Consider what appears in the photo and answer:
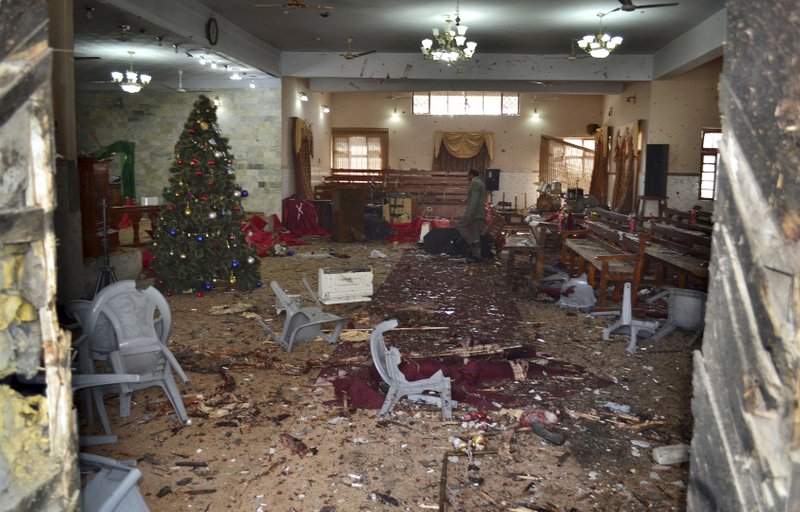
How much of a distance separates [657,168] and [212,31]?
9973mm

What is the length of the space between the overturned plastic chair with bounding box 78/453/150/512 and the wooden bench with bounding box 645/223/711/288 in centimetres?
595

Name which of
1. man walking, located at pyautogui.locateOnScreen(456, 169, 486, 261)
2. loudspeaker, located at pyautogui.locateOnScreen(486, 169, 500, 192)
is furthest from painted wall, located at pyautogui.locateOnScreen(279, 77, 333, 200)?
man walking, located at pyautogui.locateOnScreen(456, 169, 486, 261)

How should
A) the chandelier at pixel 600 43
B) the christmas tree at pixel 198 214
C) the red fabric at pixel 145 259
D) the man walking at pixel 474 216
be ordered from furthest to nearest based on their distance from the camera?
the man walking at pixel 474 216, the chandelier at pixel 600 43, the red fabric at pixel 145 259, the christmas tree at pixel 198 214

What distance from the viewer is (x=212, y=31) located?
11.1 m

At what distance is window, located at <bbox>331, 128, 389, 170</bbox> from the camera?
2288cm

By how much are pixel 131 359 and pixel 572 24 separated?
10.3 meters

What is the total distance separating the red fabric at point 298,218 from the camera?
15680 millimetres

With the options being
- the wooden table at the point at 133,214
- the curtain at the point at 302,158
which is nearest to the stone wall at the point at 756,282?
the wooden table at the point at 133,214

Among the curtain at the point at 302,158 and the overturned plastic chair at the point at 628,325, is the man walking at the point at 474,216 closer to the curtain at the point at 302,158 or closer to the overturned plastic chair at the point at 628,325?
the overturned plastic chair at the point at 628,325

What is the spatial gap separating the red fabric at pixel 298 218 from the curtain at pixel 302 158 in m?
0.79

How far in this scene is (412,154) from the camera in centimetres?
2305

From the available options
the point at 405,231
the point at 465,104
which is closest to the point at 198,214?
the point at 405,231

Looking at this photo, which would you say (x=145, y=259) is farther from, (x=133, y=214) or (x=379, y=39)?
(x=379, y=39)

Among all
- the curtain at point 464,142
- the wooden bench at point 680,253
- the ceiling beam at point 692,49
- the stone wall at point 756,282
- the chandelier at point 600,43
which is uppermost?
the ceiling beam at point 692,49
